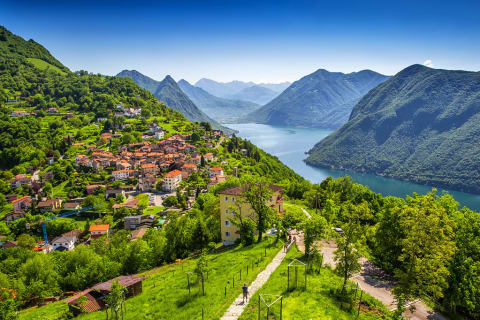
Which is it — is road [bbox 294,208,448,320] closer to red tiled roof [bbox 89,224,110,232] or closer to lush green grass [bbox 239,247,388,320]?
lush green grass [bbox 239,247,388,320]

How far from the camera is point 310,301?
16.3m

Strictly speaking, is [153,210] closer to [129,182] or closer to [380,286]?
Result: [129,182]

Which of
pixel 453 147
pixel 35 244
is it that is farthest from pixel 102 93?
pixel 453 147

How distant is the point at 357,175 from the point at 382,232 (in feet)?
521

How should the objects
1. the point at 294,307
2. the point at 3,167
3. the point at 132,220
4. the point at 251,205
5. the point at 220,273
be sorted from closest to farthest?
the point at 294,307
the point at 220,273
the point at 251,205
the point at 132,220
the point at 3,167

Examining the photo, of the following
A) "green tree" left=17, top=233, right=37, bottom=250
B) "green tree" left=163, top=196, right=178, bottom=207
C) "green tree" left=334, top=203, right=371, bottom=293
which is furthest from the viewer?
"green tree" left=163, top=196, right=178, bottom=207

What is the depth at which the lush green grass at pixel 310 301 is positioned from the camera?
15242 millimetres

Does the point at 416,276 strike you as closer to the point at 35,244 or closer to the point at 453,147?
the point at 35,244

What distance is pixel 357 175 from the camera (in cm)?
17262

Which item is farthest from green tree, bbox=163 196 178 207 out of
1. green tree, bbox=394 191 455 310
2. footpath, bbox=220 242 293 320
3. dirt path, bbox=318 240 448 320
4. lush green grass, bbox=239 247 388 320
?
green tree, bbox=394 191 455 310

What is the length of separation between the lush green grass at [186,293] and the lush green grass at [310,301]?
1614mm

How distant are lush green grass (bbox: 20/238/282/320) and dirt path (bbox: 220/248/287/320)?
30 centimetres

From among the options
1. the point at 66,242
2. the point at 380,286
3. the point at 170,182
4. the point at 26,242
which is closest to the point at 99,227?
the point at 66,242

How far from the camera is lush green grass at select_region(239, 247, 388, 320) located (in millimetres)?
15242
